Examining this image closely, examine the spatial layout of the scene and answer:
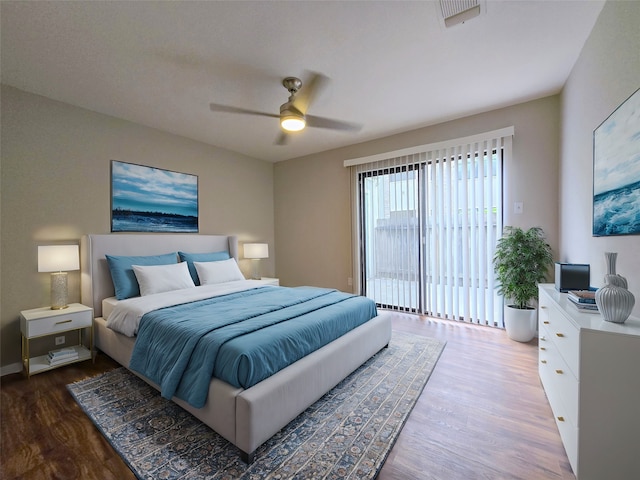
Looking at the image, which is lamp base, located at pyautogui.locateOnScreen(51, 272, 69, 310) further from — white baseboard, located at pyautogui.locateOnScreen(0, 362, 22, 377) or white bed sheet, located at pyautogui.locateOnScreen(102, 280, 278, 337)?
white baseboard, located at pyautogui.locateOnScreen(0, 362, 22, 377)

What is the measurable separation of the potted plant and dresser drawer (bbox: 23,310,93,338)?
4.27 meters

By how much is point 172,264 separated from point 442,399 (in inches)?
123

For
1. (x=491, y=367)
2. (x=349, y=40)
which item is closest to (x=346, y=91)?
(x=349, y=40)

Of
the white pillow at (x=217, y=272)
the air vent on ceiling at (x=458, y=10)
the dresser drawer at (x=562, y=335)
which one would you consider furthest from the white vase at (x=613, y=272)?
the white pillow at (x=217, y=272)

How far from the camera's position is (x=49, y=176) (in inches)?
109

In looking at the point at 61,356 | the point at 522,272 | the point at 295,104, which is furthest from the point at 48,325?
the point at 522,272

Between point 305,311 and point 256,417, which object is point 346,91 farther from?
point 256,417

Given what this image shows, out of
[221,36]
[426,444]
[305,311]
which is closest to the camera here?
[426,444]

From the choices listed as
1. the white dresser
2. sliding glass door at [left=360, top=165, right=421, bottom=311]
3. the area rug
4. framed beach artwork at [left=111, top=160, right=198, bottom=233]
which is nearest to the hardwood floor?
the area rug

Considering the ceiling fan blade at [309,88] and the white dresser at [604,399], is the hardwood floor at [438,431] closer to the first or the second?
the white dresser at [604,399]

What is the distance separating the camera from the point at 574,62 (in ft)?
7.77

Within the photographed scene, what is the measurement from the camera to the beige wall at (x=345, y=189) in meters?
3.05

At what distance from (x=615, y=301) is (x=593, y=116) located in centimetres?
149

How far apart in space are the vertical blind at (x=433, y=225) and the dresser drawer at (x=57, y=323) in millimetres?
3361
